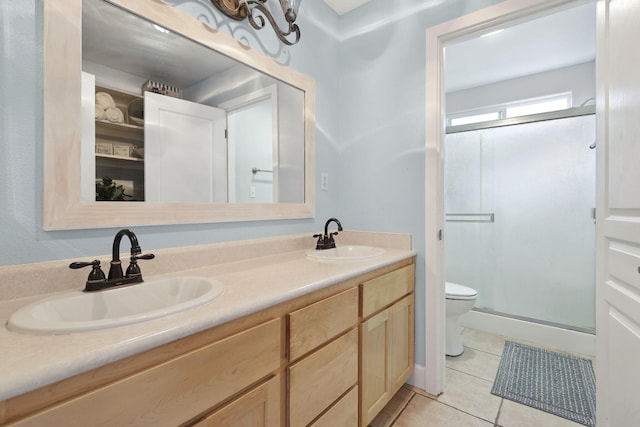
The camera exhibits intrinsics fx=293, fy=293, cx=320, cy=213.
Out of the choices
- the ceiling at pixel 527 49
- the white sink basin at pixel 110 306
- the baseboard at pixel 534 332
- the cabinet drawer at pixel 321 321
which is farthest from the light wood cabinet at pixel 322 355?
the ceiling at pixel 527 49

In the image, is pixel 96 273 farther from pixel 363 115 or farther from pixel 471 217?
pixel 471 217

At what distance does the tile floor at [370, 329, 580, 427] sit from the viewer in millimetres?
1461

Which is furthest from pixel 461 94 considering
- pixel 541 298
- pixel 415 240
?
pixel 415 240

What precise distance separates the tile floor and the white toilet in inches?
7.5

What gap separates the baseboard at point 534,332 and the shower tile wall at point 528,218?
0.16 meters

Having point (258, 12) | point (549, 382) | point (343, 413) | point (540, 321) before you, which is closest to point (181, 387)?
point (343, 413)

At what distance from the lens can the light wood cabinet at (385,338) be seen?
4.21 feet

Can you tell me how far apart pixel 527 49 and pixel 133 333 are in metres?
3.48

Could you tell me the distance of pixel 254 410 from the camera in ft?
2.61

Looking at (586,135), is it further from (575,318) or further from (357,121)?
(357,121)

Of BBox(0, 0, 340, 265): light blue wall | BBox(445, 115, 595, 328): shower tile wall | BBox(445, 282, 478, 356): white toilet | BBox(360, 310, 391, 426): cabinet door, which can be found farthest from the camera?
BBox(445, 115, 595, 328): shower tile wall

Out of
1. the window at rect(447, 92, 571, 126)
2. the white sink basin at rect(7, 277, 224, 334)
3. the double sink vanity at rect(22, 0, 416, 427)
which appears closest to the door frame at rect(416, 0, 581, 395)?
the double sink vanity at rect(22, 0, 416, 427)

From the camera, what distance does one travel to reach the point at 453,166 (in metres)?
Answer: 2.98

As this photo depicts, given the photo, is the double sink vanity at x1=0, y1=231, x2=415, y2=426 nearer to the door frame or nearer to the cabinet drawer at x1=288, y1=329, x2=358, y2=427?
the cabinet drawer at x1=288, y1=329, x2=358, y2=427
